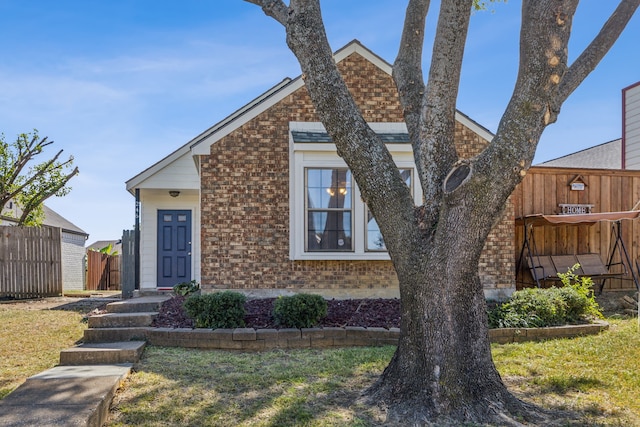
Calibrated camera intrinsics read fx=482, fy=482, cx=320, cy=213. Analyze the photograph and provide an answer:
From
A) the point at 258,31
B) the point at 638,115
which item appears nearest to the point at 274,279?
the point at 258,31

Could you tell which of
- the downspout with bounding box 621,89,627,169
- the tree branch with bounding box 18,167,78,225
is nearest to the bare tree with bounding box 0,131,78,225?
the tree branch with bounding box 18,167,78,225

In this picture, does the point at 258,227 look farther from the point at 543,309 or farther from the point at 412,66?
the point at 543,309

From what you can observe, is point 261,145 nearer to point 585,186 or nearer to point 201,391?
point 201,391

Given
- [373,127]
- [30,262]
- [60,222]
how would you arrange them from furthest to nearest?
1. [60,222]
2. [30,262]
3. [373,127]

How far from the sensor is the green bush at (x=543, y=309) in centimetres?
702

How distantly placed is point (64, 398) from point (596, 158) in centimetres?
1891

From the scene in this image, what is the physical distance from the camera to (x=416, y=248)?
4012 millimetres

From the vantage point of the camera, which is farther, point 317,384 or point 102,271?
point 102,271

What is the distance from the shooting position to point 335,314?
24.5 feet

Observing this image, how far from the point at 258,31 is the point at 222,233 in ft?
11.9

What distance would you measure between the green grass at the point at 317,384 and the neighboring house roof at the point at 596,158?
12.0 metres

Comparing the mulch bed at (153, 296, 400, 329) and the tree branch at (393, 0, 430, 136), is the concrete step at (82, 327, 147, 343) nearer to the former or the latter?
the mulch bed at (153, 296, 400, 329)

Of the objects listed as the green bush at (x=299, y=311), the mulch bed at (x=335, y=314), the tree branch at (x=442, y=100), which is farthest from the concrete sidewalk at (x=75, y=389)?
the tree branch at (x=442, y=100)

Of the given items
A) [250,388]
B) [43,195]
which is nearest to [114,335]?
[250,388]
